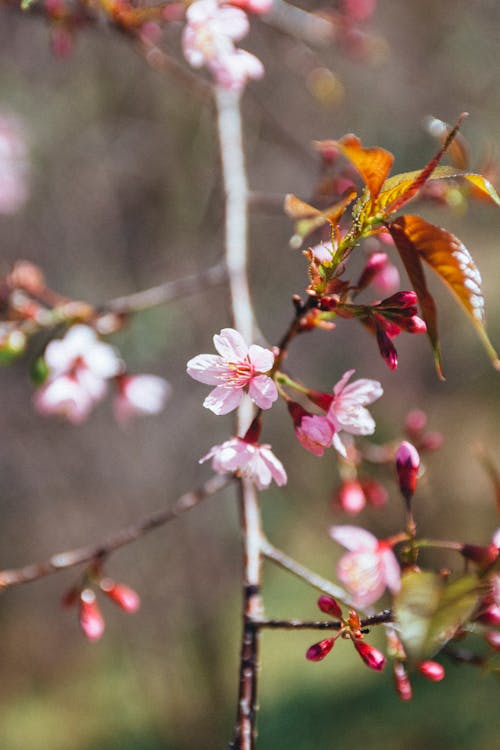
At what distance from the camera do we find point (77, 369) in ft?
2.90

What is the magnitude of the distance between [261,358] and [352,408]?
0.11 m

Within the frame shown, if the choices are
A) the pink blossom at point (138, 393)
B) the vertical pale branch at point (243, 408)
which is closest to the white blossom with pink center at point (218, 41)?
the vertical pale branch at point (243, 408)

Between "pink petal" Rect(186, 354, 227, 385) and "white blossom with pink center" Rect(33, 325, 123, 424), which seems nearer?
"pink petal" Rect(186, 354, 227, 385)

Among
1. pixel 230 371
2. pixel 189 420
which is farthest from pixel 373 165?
pixel 189 420

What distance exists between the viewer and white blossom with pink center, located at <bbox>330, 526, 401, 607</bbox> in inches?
25.3

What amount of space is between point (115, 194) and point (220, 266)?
6.46 ft

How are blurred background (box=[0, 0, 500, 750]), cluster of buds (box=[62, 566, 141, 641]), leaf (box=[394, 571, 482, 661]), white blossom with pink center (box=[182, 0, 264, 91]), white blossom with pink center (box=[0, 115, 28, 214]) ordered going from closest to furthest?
leaf (box=[394, 571, 482, 661]) < cluster of buds (box=[62, 566, 141, 641]) < white blossom with pink center (box=[182, 0, 264, 91]) < white blossom with pink center (box=[0, 115, 28, 214]) < blurred background (box=[0, 0, 500, 750])

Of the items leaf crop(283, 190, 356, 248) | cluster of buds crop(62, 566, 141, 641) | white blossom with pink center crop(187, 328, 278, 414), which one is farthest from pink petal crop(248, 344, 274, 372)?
cluster of buds crop(62, 566, 141, 641)

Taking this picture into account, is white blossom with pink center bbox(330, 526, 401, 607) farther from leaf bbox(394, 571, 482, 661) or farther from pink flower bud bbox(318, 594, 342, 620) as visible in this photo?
leaf bbox(394, 571, 482, 661)

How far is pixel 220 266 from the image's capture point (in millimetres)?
896

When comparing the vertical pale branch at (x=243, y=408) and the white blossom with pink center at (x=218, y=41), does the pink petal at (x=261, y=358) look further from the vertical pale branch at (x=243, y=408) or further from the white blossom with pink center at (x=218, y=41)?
the white blossom with pink center at (x=218, y=41)

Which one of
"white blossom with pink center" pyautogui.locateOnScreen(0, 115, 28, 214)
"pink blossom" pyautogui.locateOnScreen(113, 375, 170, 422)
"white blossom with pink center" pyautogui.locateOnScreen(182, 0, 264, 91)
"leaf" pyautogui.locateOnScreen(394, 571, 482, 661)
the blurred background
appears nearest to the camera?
"leaf" pyautogui.locateOnScreen(394, 571, 482, 661)

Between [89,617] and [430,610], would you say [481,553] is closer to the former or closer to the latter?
[430,610]

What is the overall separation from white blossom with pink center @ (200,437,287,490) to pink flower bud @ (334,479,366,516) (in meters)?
0.29
